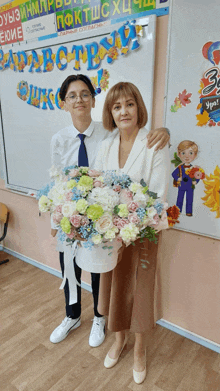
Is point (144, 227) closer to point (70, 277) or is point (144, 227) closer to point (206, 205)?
point (206, 205)

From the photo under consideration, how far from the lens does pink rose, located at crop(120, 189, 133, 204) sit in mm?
1251

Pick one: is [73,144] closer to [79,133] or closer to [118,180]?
[79,133]

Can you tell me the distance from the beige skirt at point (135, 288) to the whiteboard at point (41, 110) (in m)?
0.92

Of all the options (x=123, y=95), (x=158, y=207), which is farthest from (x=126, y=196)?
(x=123, y=95)

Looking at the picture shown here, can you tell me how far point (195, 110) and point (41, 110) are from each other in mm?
1343

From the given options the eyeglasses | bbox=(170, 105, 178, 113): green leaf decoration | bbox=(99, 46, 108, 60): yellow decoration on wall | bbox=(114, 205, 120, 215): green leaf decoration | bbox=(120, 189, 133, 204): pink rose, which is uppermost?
bbox=(99, 46, 108, 60): yellow decoration on wall

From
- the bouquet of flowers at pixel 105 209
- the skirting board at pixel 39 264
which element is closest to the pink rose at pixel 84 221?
the bouquet of flowers at pixel 105 209

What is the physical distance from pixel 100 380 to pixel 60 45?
235 centimetres

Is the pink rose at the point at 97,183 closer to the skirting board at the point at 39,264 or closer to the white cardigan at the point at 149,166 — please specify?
the white cardigan at the point at 149,166

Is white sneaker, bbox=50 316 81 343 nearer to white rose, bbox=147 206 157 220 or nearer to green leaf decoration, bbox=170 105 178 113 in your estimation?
white rose, bbox=147 206 157 220

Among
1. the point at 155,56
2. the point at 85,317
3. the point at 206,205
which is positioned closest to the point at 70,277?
the point at 85,317

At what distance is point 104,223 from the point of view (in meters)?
1.19

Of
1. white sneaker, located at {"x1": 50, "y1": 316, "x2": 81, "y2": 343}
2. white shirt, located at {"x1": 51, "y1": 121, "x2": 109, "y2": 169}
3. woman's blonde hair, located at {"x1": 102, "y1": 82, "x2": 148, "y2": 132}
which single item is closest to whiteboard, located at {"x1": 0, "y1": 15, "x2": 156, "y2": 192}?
white shirt, located at {"x1": 51, "y1": 121, "x2": 109, "y2": 169}

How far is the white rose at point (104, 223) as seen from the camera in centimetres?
118
